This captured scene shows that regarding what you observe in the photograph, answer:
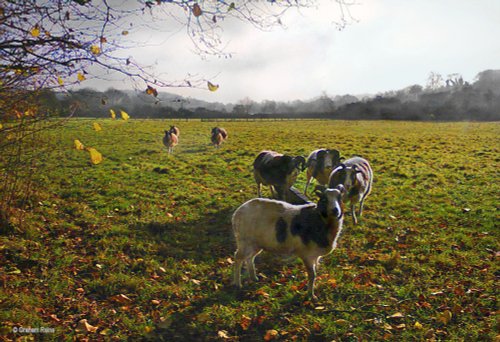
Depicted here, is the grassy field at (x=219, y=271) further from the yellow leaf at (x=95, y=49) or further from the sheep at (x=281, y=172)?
the yellow leaf at (x=95, y=49)

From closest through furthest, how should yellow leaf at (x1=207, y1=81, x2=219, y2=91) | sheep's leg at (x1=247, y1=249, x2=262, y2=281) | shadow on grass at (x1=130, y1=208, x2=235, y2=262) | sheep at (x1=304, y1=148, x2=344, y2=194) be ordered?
yellow leaf at (x1=207, y1=81, x2=219, y2=91) < sheep's leg at (x1=247, y1=249, x2=262, y2=281) < shadow on grass at (x1=130, y1=208, x2=235, y2=262) < sheep at (x1=304, y1=148, x2=344, y2=194)

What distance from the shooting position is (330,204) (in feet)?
20.7

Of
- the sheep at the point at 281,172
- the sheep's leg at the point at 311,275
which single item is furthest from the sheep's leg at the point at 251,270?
the sheep at the point at 281,172

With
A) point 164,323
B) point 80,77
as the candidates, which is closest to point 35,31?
point 80,77

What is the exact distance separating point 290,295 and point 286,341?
122 centimetres

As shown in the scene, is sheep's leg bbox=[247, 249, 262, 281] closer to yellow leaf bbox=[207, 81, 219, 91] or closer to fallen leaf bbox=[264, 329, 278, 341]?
fallen leaf bbox=[264, 329, 278, 341]

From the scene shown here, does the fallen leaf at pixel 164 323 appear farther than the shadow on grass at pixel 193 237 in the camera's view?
No

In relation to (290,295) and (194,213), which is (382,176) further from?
(290,295)

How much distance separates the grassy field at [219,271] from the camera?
17.9ft

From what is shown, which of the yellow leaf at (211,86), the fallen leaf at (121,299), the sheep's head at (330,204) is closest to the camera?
the yellow leaf at (211,86)

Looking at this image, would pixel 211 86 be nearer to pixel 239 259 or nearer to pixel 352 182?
pixel 239 259

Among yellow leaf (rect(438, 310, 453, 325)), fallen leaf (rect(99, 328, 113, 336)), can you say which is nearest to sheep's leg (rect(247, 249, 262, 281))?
fallen leaf (rect(99, 328, 113, 336))

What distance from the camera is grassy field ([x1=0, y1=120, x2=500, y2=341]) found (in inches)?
215

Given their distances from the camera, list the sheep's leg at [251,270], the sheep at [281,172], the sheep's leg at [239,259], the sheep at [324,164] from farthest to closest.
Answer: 1. the sheep at [324,164]
2. the sheep at [281,172]
3. the sheep's leg at [251,270]
4. the sheep's leg at [239,259]
